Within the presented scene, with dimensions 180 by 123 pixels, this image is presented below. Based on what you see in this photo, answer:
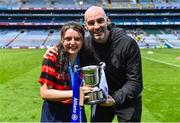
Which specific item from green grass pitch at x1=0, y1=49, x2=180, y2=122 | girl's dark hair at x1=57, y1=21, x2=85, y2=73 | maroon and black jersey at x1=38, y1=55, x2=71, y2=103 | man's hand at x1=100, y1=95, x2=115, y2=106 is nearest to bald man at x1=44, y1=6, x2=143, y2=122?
man's hand at x1=100, y1=95, x2=115, y2=106

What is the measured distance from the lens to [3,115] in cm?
1057

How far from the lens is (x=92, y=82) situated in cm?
392

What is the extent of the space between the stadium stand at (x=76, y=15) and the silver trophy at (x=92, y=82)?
77.2m

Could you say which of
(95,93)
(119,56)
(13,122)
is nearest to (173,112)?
(13,122)

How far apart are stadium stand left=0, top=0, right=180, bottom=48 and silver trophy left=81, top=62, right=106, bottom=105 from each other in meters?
77.2

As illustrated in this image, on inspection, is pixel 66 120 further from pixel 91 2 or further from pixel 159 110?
pixel 91 2

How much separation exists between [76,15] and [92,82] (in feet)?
259

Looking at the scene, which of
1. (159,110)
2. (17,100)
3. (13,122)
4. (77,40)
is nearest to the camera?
(77,40)

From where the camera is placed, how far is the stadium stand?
83000 millimetres

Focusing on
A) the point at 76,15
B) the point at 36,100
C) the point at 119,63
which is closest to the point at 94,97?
the point at 119,63

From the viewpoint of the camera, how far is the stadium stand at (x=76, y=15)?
83.0m

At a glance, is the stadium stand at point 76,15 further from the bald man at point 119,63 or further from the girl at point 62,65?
the girl at point 62,65

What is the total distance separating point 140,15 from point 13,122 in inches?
2994

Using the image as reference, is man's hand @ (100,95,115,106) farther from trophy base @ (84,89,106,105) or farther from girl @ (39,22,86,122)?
girl @ (39,22,86,122)
